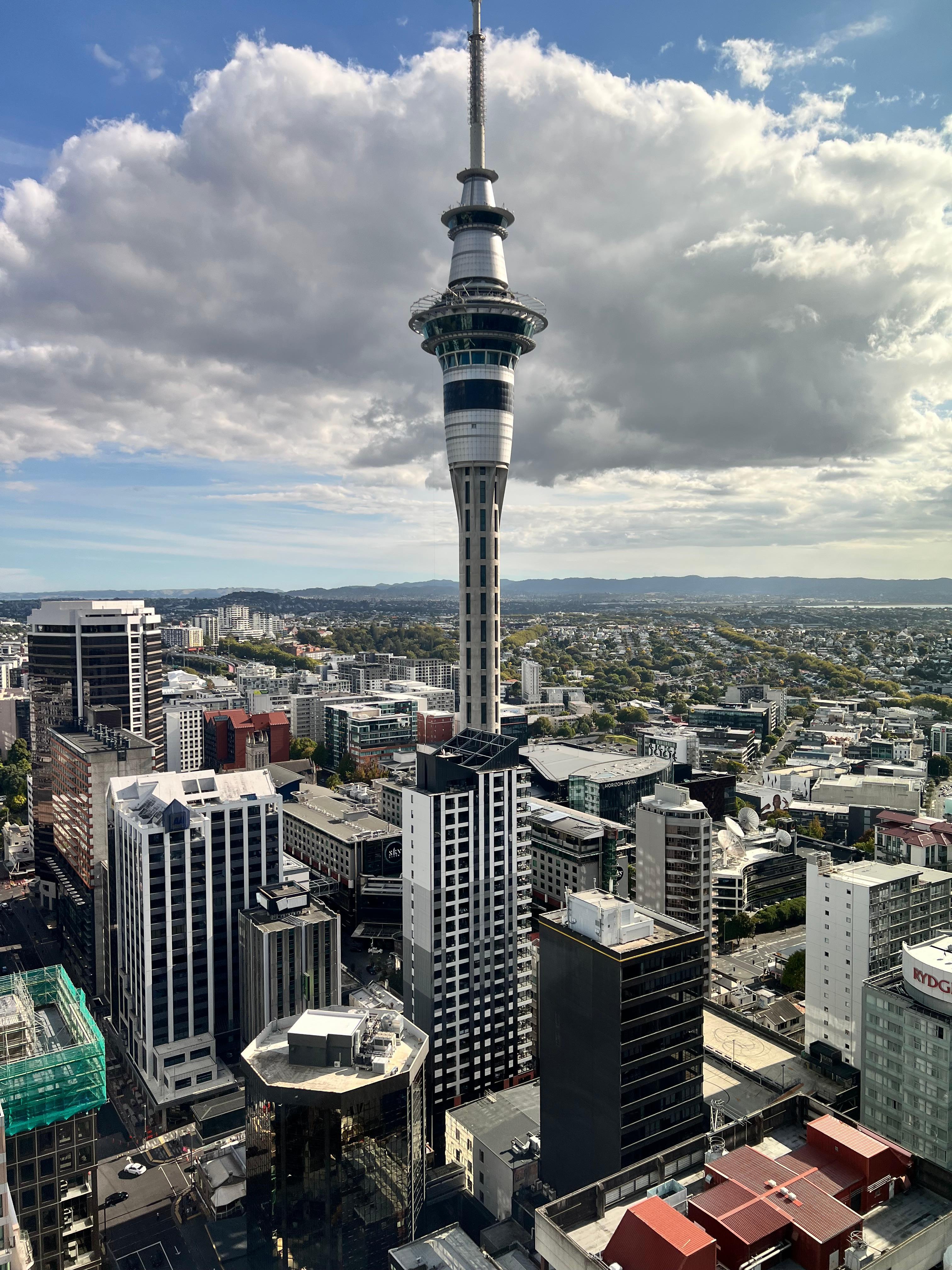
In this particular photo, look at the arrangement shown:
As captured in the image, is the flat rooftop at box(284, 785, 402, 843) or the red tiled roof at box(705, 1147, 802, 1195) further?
the flat rooftop at box(284, 785, 402, 843)

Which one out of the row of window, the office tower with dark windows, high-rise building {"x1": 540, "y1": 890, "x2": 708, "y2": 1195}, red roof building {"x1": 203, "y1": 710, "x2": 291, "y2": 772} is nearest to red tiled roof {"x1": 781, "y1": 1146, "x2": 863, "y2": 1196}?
high-rise building {"x1": 540, "y1": 890, "x2": 708, "y2": 1195}

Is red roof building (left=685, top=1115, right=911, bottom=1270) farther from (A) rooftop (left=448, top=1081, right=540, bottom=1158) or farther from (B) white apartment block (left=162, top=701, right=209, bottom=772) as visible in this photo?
(B) white apartment block (left=162, top=701, right=209, bottom=772)

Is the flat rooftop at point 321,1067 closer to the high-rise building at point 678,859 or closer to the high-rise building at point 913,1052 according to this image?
the high-rise building at point 913,1052

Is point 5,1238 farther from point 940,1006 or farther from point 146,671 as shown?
point 146,671

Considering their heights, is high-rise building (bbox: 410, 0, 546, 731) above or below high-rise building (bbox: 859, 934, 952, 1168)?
above

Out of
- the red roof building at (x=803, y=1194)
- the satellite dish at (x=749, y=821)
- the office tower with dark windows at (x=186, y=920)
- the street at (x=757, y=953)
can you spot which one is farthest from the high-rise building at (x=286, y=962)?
the satellite dish at (x=749, y=821)
